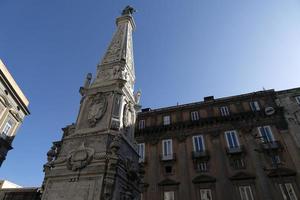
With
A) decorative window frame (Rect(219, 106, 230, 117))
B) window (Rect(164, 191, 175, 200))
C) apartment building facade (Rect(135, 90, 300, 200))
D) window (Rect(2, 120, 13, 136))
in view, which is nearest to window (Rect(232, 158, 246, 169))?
apartment building facade (Rect(135, 90, 300, 200))

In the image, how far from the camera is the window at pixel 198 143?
82.6ft

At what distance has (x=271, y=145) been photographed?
22.7m

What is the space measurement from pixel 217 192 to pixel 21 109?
2565cm

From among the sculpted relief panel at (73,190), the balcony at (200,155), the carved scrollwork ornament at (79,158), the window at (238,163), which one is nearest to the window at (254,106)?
the window at (238,163)

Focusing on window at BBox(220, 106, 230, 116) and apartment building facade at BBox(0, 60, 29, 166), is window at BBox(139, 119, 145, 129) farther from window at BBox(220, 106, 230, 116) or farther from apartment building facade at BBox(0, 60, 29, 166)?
apartment building facade at BBox(0, 60, 29, 166)

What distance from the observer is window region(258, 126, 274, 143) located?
23541 mm

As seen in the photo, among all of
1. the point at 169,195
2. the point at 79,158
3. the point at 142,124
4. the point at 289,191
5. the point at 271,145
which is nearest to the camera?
the point at 79,158

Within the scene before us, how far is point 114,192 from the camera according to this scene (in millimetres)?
6340

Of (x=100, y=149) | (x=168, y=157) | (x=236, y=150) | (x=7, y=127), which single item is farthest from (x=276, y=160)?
(x=7, y=127)

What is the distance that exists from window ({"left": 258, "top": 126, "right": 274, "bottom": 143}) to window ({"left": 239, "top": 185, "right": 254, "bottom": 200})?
5822mm

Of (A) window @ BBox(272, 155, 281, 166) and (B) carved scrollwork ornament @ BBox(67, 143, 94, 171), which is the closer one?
(B) carved scrollwork ornament @ BBox(67, 143, 94, 171)

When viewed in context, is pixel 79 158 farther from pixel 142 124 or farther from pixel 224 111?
pixel 224 111

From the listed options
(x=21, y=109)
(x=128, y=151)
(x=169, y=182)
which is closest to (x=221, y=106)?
(x=169, y=182)

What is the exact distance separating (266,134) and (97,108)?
2198 centimetres
